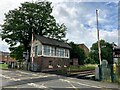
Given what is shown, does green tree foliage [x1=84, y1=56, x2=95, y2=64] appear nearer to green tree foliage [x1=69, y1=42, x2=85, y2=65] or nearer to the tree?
green tree foliage [x1=69, y1=42, x2=85, y2=65]

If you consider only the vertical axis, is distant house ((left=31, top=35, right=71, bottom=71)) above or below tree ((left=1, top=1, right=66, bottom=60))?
below

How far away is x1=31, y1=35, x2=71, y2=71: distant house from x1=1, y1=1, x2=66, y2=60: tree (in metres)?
4.36

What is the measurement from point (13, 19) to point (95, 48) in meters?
48.4

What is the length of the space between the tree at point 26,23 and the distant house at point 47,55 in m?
4.36

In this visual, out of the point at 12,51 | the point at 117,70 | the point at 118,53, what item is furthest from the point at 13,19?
Answer: the point at 117,70

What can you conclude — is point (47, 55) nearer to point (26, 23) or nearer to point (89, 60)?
point (26, 23)

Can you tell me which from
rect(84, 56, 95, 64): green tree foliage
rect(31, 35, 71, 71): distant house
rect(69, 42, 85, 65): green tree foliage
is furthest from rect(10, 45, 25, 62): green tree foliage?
rect(84, 56, 95, 64): green tree foliage

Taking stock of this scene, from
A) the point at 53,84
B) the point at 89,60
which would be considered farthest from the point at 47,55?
the point at 89,60

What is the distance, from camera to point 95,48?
92875 mm

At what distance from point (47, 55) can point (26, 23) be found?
9619 mm

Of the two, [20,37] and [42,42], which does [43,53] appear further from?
[20,37]

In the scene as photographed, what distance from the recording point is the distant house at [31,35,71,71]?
46.2 meters

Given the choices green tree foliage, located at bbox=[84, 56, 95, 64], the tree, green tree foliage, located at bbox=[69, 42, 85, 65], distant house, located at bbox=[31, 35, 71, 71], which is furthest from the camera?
green tree foliage, located at bbox=[84, 56, 95, 64]

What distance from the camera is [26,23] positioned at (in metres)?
52.2
